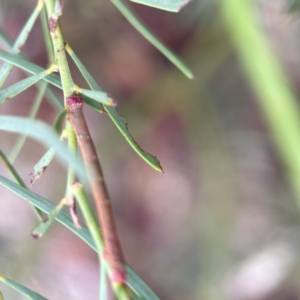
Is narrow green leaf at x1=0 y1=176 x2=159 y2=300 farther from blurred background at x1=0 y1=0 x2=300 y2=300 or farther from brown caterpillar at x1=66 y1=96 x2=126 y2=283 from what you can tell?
blurred background at x1=0 y1=0 x2=300 y2=300

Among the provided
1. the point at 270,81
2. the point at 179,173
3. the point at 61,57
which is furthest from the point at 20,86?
the point at 179,173

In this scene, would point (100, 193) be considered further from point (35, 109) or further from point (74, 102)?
point (35, 109)

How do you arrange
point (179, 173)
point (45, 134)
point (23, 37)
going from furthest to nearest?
point (179, 173) → point (23, 37) → point (45, 134)

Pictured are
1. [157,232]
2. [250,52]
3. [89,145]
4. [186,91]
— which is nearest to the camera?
[89,145]

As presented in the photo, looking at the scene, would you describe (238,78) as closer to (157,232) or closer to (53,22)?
(157,232)

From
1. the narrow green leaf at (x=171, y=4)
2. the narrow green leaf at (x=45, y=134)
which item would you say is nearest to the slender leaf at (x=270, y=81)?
the narrow green leaf at (x=171, y=4)

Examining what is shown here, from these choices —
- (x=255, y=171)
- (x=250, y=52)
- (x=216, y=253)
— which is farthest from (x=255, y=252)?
(x=250, y=52)
